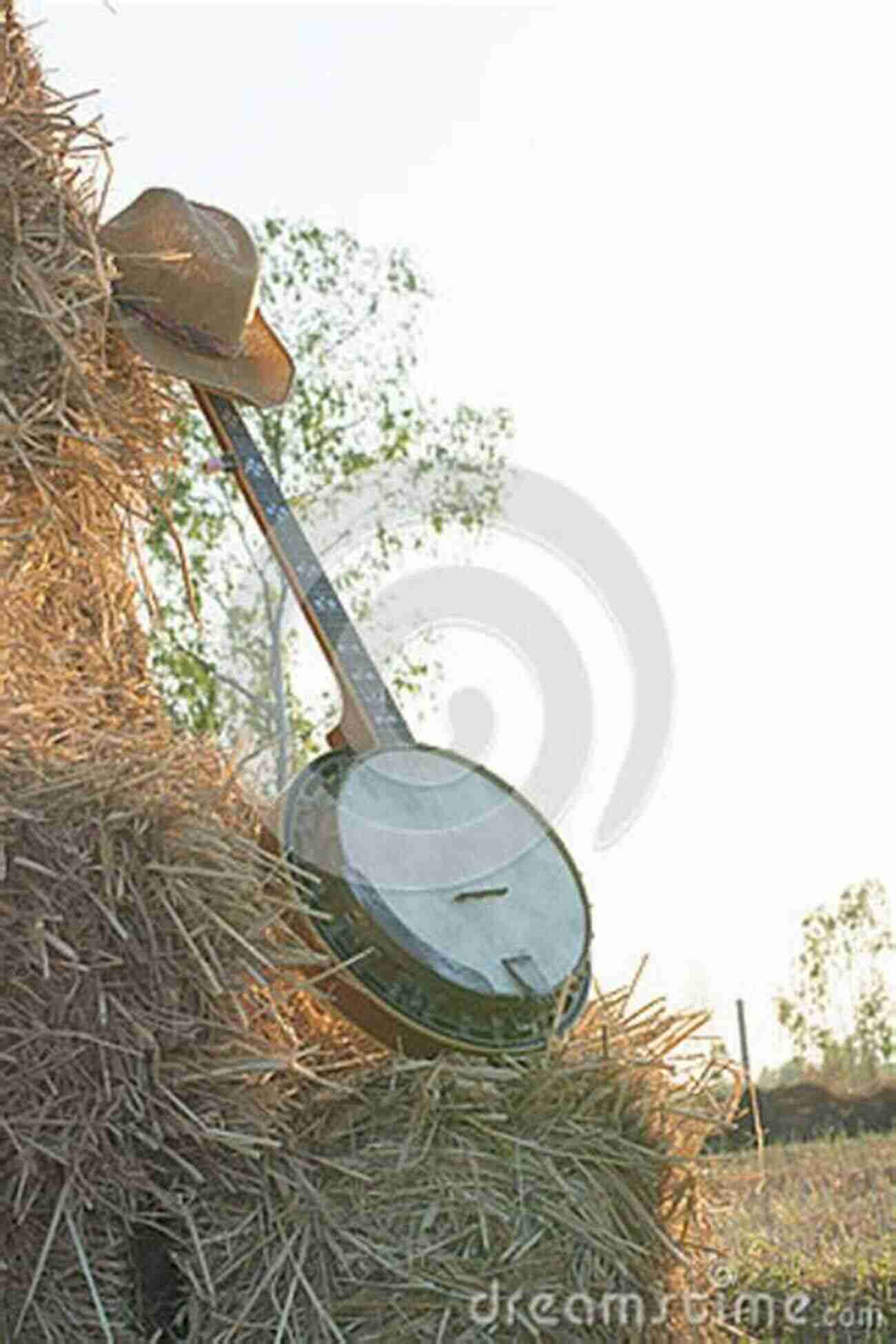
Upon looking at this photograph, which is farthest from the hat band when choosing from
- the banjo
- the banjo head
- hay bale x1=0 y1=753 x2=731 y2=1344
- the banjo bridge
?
the banjo bridge

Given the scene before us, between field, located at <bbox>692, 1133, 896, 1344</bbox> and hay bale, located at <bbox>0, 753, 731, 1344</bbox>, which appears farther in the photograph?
field, located at <bbox>692, 1133, 896, 1344</bbox>

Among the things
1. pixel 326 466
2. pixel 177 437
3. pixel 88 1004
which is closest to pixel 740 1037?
pixel 326 466

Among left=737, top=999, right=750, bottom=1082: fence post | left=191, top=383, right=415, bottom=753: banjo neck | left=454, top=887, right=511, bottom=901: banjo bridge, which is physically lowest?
left=737, top=999, right=750, bottom=1082: fence post

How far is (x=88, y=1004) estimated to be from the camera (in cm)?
288

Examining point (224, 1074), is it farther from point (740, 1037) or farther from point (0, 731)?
point (740, 1037)

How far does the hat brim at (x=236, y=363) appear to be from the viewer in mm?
3814

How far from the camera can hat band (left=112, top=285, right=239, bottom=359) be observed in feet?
12.5

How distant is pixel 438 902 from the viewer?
342 cm

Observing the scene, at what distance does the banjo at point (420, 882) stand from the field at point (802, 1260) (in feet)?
1.58

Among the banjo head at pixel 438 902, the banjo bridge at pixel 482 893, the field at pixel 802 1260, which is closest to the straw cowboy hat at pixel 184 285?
the banjo head at pixel 438 902

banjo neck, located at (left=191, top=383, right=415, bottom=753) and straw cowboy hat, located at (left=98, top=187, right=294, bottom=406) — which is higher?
straw cowboy hat, located at (left=98, top=187, right=294, bottom=406)

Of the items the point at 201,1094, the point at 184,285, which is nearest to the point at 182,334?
the point at 184,285

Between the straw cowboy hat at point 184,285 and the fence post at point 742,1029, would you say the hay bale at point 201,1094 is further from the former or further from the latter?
the fence post at point 742,1029
